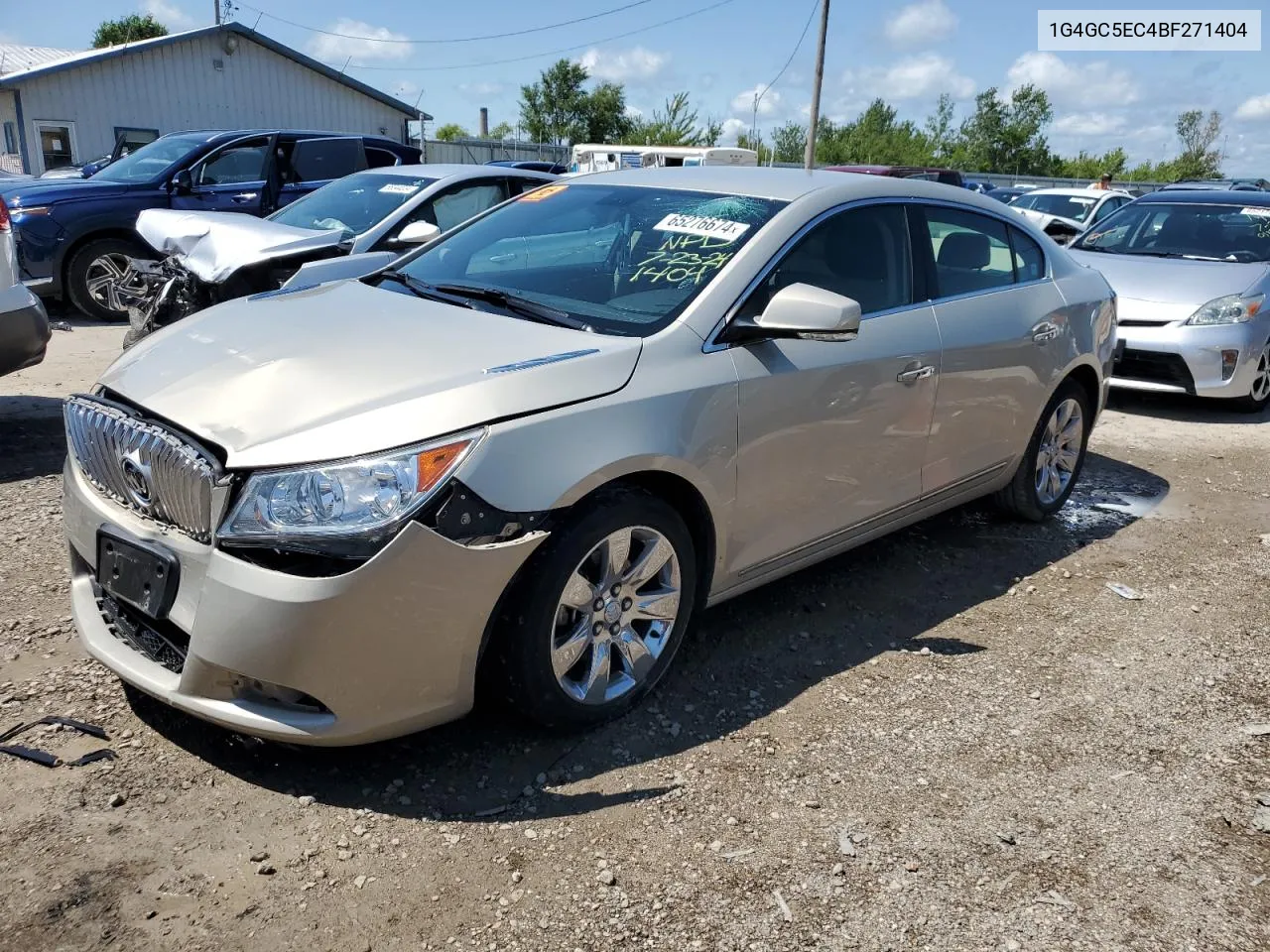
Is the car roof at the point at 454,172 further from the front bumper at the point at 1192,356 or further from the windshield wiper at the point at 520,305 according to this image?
the front bumper at the point at 1192,356

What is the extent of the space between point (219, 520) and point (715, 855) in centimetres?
151

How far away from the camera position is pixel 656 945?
7.80 ft

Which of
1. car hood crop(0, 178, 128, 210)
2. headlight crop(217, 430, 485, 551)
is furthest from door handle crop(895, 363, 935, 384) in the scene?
car hood crop(0, 178, 128, 210)

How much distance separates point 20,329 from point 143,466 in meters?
3.33

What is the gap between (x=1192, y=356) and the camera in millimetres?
7547

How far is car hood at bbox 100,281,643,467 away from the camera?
2646 millimetres

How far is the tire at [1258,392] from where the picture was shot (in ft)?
25.6

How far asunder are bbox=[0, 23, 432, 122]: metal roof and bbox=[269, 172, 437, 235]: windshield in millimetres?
19999

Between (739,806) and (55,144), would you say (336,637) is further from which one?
(55,144)

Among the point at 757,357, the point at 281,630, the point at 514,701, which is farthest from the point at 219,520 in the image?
the point at 757,357

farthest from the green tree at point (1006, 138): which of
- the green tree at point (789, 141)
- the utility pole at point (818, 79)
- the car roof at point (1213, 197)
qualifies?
the car roof at point (1213, 197)

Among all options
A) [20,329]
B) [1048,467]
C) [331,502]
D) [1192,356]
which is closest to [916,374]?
[1048,467]

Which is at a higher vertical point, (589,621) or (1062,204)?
(1062,204)

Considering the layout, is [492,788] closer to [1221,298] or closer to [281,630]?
[281,630]
